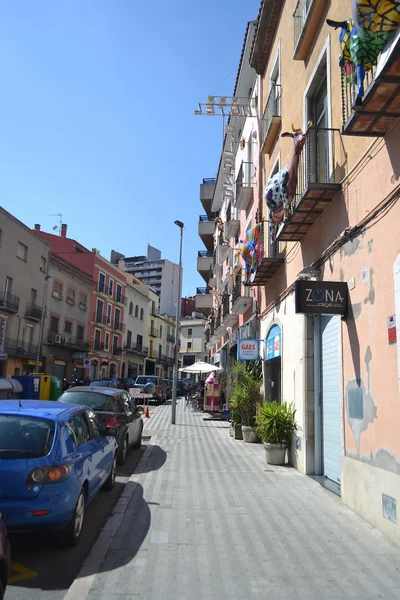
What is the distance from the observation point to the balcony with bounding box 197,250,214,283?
39800mm

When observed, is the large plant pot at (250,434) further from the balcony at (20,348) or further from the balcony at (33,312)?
the balcony at (33,312)

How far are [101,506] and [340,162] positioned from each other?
20.8 feet

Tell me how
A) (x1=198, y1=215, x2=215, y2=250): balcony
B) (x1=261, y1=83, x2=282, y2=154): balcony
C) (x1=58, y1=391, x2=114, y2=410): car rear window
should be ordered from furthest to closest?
(x1=198, y1=215, x2=215, y2=250): balcony < (x1=261, y1=83, x2=282, y2=154): balcony < (x1=58, y1=391, x2=114, y2=410): car rear window

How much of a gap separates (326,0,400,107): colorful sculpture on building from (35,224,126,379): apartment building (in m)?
43.1

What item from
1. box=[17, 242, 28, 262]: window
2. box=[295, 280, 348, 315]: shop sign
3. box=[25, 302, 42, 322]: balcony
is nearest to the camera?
box=[295, 280, 348, 315]: shop sign

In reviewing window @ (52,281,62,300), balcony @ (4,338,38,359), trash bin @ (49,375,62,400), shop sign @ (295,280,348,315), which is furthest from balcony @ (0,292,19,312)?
shop sign @ (295,280,348,315)

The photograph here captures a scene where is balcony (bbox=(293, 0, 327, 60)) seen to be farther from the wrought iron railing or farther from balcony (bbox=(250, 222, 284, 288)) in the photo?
balcony (bbox=(250, 222, 284, 288))

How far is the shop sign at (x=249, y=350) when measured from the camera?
565 inches

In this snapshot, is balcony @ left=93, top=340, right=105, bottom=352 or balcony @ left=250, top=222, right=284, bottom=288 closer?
balcony @ left=250, top=222, right=284, bottom=288

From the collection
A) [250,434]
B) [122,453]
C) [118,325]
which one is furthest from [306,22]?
[118,325]

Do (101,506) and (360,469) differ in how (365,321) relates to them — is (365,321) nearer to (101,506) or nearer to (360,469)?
(360,469)

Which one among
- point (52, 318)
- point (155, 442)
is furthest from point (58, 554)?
point (52, 318)

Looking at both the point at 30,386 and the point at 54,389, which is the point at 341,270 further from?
the point at 54,389

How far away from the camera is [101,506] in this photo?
699cm
